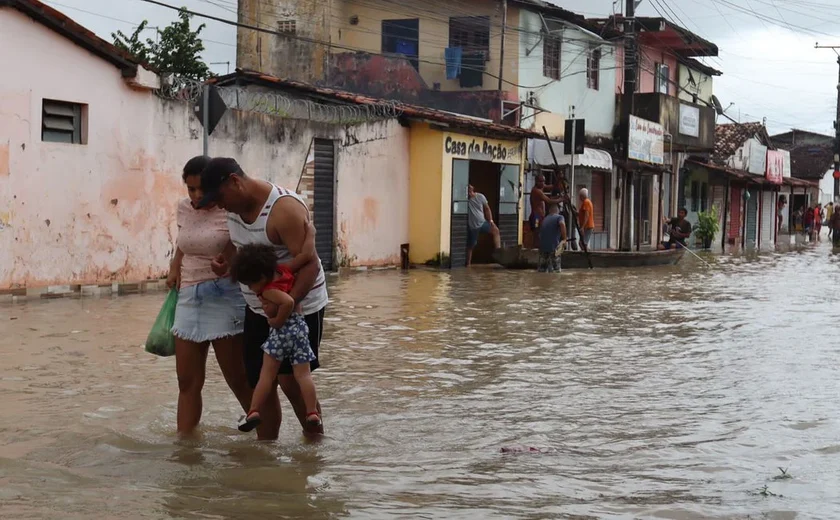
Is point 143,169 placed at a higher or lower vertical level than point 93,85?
lower

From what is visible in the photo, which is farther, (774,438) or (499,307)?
(499,307)

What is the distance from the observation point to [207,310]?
6.23m

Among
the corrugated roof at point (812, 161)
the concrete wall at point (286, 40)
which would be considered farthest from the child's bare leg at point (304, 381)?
the corrugated roof at point (812, 161)

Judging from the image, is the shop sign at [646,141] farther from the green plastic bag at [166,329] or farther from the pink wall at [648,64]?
the green plastic bag at [166,329]

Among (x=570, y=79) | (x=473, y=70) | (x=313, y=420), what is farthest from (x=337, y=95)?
(x=313, y=420)

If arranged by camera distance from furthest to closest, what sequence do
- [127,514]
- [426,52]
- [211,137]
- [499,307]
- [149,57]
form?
1. [149,57]
2. [426,52]
3. [211,137]
4. [499,307]
5. [127,514]

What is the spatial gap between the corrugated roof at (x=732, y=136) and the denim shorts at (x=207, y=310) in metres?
42.2

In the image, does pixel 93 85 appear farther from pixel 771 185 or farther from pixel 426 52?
pixel 771 185

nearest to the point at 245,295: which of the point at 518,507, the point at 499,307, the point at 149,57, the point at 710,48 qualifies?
the point at 518,507

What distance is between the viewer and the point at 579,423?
7285mm

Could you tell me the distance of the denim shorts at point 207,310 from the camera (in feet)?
20.4

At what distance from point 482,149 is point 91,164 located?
11.4 metres

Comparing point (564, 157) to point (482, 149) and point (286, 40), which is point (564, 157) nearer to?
point (482, 149)

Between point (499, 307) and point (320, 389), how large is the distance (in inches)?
275
